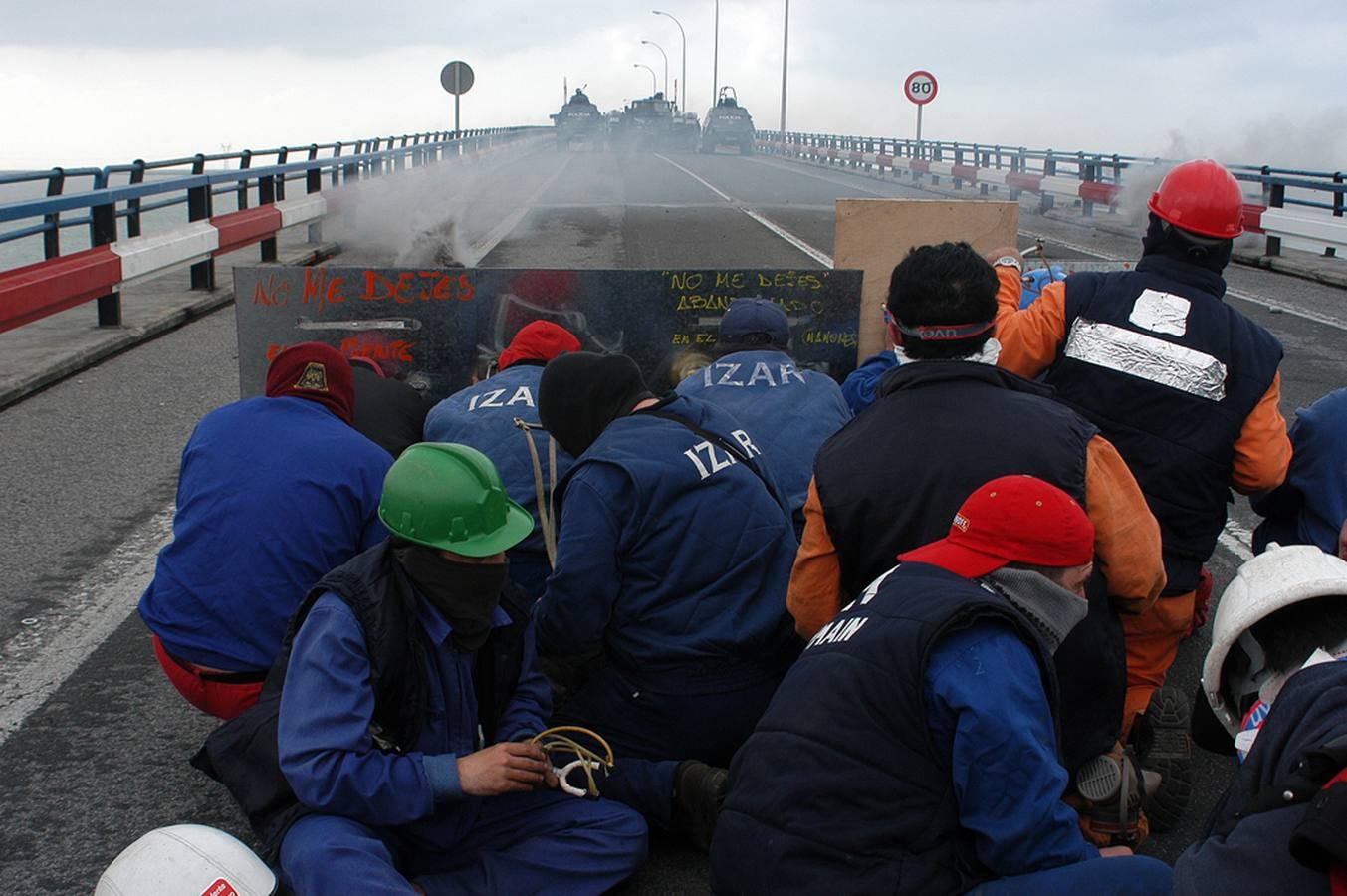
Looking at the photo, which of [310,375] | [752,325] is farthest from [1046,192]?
[310,375]

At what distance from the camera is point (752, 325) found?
Result: 5.23m

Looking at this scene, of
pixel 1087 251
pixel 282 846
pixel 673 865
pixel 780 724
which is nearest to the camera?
pixel 780 724

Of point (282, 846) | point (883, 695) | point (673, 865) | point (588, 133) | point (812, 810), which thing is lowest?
point (673, 865)

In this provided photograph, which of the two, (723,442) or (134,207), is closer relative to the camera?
(723,442)

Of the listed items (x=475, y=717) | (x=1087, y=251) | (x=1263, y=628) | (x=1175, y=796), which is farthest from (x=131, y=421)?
(x=1087, y=251)

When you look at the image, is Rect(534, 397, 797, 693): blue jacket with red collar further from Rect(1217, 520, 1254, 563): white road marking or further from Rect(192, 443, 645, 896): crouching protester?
Rect(1217, 520, 1254, 563): white road marking

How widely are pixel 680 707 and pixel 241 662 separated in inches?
47.6

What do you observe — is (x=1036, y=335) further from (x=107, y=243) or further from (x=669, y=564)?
(x=107, y=243)

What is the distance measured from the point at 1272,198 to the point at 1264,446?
629 inches

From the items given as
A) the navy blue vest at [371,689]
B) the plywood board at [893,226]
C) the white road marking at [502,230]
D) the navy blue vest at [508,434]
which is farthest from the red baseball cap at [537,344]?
the white road marking at [502,230]

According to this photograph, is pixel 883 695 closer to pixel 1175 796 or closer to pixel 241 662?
pixel 1175 796

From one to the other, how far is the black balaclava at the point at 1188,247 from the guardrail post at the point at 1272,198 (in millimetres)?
14776

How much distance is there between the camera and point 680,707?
12.0 feet

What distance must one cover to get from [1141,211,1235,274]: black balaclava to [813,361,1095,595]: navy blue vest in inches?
39.7
